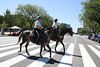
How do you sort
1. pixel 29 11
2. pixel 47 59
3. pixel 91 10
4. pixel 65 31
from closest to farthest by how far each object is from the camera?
pixel 47 59, pixel 65 31, pixel 91 10, pixel 29 11

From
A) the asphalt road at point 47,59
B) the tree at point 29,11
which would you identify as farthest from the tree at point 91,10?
A: the asphalt road at point 47,59

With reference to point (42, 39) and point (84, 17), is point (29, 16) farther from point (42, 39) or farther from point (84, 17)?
point (42, 39)

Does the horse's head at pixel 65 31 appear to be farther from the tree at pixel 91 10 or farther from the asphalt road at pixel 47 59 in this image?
the tree at pixel 91 10

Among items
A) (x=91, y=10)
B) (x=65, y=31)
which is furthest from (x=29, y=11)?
(x=65, y=31)

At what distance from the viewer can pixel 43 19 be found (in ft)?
170

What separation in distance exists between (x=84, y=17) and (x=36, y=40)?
3182 centimetres

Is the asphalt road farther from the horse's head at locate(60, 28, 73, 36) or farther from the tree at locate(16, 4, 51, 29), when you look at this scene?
the tree at locate(16, 4, 51, 29)

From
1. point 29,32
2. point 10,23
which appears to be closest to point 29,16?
point 10,23

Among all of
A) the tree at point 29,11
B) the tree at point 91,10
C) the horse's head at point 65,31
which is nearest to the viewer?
the horse's head at point 65,31

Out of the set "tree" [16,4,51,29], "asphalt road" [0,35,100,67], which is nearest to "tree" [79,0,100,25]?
"tree" [16,4,51,29]

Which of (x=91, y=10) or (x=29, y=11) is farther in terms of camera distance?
(x=29, y=11)

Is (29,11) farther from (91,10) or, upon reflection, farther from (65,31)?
(65,31)

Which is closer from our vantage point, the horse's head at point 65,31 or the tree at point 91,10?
the horse's head at point 65,31

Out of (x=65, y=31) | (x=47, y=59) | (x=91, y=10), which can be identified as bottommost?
(x=47, y=59)
